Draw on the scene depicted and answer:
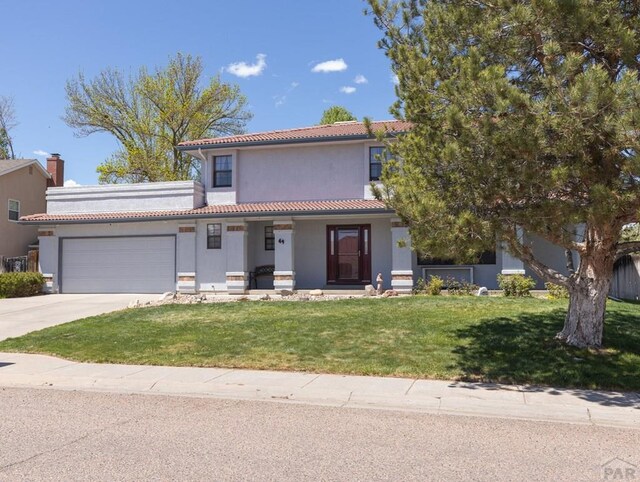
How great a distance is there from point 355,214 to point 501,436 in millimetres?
13063

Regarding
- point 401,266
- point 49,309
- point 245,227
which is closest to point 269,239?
point 245,227

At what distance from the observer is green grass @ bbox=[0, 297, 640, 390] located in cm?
822

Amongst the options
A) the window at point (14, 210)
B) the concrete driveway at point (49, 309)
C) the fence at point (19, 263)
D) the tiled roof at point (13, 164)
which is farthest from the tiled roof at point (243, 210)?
the tiled roof at point (13, 164)

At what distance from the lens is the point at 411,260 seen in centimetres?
1859

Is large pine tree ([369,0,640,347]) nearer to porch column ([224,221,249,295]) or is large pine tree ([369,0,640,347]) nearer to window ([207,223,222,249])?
porch column ([224,221,249,295])

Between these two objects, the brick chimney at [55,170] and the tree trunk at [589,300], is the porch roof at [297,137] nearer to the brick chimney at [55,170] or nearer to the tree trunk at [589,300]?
the tree trunk at [589,300]

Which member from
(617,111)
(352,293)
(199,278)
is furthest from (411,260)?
(617,111)

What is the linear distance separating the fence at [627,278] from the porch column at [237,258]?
13048mm

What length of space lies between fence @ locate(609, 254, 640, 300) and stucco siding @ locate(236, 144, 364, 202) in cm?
938

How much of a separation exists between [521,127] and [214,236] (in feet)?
49.8

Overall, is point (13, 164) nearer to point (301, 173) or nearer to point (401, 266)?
point (301, 173)

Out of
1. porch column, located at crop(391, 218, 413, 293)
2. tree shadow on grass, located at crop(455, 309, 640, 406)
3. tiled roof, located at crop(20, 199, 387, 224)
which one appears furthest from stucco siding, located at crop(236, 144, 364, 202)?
tree shadow on grass, located at crop(455, 309, 640, 406)

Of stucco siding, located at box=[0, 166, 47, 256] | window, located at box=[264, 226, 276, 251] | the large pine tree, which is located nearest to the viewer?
the large pine tree

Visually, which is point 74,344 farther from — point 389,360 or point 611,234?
point 611,234
